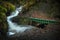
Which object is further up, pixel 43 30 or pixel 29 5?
pixel 29 5

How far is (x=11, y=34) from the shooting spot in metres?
12.0

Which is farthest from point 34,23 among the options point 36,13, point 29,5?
point 29,5

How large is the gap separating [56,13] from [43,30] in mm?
4204

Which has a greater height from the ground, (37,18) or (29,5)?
(29,5)

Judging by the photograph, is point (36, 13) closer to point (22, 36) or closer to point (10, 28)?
point (10, 28)

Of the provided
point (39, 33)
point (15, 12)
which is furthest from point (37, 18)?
point (39, 33)

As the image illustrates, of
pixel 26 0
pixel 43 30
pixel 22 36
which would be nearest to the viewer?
pixel 22 36

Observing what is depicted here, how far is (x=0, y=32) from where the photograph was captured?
1226cm

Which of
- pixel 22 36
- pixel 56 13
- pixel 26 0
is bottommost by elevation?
pixel 22 36

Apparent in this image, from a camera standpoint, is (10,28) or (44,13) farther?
(44,13)

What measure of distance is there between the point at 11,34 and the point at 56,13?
19.5ft

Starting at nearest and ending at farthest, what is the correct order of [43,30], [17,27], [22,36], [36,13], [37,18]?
[22,36] < [43,30] < [17,27] < [37,18] < [36,13]

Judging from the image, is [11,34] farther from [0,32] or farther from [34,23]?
[34,23]

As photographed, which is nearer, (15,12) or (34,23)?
(34,23)
